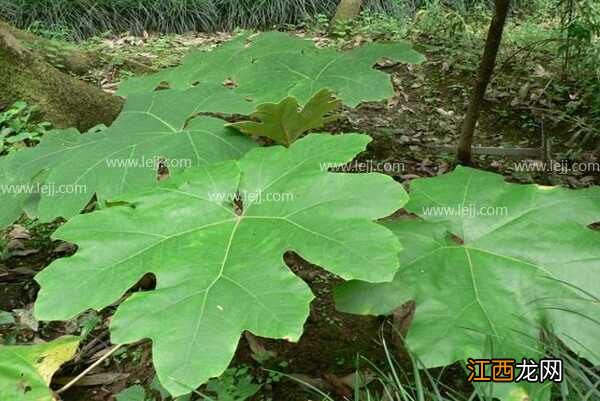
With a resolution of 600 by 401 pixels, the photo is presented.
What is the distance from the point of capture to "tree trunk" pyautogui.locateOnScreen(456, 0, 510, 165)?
1916mm

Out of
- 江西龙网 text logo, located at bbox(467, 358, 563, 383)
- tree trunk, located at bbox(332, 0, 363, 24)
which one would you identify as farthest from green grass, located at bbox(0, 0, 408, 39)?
江西龙网 text logo, located at bbox(467, 358, 563, 383)

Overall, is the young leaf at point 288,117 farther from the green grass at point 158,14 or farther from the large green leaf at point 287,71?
the green grass at point 158,14

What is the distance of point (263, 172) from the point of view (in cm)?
146

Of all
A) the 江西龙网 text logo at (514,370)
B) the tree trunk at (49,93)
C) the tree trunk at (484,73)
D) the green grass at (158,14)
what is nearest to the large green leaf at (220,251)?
the 江西龙网 text logo at (514,370)

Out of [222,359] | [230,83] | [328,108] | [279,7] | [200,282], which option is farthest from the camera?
[279,7]

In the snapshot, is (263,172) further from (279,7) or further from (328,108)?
(279,7)

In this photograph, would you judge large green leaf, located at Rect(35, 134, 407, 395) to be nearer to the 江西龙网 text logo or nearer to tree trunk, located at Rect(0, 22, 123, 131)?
the 江西龙网 text logo

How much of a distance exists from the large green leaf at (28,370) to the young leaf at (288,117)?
2.73ft

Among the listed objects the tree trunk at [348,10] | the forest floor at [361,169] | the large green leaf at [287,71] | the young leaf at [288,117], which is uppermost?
the large green leaf at [287,71]

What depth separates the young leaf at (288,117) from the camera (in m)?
1.69

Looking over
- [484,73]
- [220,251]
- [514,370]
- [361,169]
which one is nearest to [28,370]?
[220,251]

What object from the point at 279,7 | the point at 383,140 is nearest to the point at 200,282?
the point at 383,140

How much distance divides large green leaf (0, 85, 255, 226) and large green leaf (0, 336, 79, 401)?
35 cm

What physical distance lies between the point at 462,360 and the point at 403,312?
43 cm
